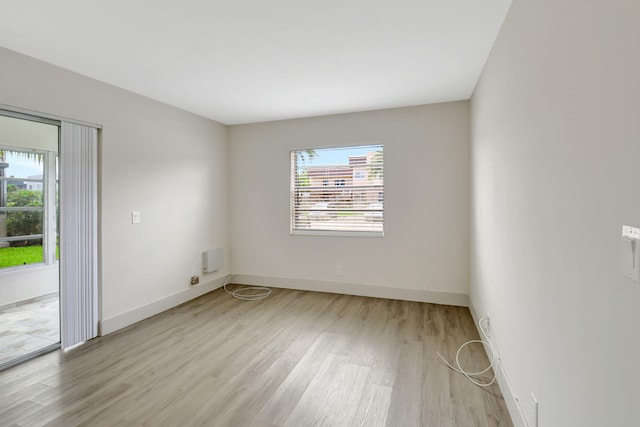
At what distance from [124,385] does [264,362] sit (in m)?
0.99

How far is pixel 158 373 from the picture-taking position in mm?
2330

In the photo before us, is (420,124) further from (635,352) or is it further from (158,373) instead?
(158,373)

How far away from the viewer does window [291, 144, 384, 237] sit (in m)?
4.13

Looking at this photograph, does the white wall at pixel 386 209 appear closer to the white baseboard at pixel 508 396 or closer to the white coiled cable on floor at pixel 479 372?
the white coiled cable on floor at pixel 479 372

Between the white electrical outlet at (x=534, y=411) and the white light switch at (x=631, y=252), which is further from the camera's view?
the white electrical outlet at (x=534, y=411)

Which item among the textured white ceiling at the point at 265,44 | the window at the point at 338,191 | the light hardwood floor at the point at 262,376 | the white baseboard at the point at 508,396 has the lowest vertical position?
the light hardwood floor at the point at 262,376

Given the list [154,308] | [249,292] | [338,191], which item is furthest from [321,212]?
[154,308]

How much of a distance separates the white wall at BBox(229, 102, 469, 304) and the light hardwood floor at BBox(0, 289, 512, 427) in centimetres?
70

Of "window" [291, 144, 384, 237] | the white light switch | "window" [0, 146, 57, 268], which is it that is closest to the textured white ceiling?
"window" [0, 146, 57, 268]

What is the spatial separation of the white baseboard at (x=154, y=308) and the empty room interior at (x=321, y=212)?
25mm

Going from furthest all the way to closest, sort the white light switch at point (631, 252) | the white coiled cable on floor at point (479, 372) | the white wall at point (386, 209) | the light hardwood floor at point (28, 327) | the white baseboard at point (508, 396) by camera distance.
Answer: the white wall at point (386, 209) < the light hardwood floor at point (28, 327) < the white coiled cable on floor at point (479, 372) < the white baseboard at point (508, 396) < the white light switch at point (631, 252)

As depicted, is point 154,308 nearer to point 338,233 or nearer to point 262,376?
point 262,376

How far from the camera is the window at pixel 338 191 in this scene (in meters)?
4.13

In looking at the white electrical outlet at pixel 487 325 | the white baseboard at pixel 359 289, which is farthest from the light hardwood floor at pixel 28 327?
the white electrical outlet at pixel 487 325
